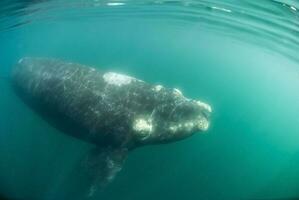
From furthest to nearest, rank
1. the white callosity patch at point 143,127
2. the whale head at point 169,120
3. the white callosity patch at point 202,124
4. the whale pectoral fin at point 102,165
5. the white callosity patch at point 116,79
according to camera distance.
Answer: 1. the white callosity patch at point 116,79
2. the white callosity patch at point 202,124
3. the whale head at point 169,120
4. the white callosity patch at point 143,127
5. the whale pectoral fin at point 102,165

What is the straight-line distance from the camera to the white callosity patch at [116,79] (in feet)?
41.3

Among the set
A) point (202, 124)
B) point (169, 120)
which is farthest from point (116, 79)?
point (202, 124)

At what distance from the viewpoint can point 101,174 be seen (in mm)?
10852

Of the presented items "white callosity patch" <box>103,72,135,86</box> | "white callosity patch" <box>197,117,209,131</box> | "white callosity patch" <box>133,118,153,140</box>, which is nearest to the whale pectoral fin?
"white callosity patch" <box>133,118,153,140</box>

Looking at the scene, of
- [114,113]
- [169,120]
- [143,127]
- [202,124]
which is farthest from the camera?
[202,124]

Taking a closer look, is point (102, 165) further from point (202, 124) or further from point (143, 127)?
point (202, 124)

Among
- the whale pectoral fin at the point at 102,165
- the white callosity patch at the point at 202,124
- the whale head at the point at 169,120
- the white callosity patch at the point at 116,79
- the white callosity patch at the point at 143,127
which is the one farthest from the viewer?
the white callosity patch at the point at 116,79

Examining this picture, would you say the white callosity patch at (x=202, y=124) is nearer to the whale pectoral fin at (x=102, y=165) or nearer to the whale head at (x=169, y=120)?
the whale head at (x=169, y=120)

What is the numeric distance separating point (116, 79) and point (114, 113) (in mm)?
1602

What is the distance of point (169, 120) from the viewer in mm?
11836

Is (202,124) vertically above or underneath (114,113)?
underneath

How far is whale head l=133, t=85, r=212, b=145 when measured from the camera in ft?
37.8

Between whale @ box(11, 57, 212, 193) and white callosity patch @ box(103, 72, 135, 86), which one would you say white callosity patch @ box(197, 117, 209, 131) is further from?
white callosity patch @ box(103, 72, 135, 86)

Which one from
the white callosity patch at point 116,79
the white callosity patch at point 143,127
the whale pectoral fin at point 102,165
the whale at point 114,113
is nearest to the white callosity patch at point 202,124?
the whale at point 114,113
